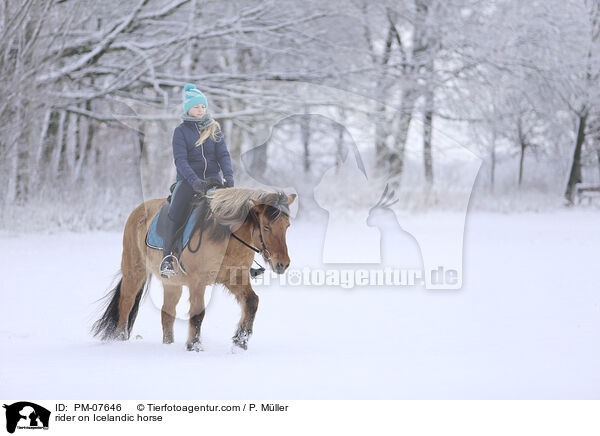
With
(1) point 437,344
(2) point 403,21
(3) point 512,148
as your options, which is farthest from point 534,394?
(3) point 512,148

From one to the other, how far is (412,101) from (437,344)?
10.3 m

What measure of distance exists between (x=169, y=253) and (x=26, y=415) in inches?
46.5

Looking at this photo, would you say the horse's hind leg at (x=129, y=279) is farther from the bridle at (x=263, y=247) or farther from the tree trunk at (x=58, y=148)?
the tree trunk at (x=58, y=148)

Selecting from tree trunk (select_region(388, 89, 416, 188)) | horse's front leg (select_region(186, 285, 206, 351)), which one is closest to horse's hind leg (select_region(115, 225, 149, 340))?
horse's front leg (select_region(186, 285, 206, 351))

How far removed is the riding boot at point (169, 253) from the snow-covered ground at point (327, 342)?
48 centimetres

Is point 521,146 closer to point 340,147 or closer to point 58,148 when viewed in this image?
point 58,148

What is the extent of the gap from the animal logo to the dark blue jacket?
1.36 meters

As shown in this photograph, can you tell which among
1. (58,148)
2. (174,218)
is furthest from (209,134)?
(58,148)

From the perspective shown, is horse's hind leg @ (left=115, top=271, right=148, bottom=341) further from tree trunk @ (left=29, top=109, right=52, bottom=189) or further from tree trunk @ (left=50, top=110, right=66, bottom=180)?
tree trunk @ (left=50, top=110, right=66, bottom=180)

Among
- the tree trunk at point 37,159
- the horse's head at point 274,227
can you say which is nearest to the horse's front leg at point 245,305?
the horse's head at point 274,227

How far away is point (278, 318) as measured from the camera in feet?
17.7

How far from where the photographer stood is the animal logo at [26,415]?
3010 mm

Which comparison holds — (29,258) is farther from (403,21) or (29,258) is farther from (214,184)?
(403,21)

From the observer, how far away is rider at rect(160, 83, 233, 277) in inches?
146
